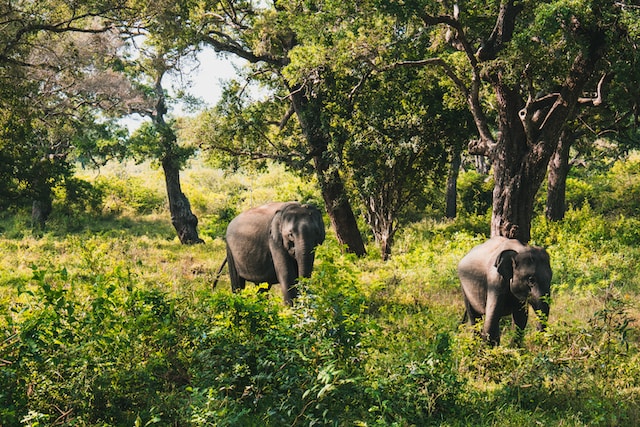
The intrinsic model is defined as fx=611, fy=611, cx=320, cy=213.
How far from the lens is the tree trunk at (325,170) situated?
1667 cm

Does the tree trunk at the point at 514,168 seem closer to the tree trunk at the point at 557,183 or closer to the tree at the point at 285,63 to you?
the tree at the point at 285,63

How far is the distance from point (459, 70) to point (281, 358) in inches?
441

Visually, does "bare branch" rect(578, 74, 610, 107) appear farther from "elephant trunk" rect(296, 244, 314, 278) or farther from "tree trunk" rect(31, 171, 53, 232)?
"tree trunk" rect(31, 171, 53, 232)

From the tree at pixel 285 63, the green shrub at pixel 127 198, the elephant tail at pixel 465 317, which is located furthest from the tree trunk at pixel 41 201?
the elephant tail at pixel 465 317

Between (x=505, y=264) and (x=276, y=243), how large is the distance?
13.7ft

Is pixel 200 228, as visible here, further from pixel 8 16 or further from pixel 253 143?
pixel 8 16

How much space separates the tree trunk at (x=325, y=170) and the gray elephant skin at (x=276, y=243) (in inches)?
182

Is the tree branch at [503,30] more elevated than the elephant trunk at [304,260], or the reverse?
the tree branch at [503,30]

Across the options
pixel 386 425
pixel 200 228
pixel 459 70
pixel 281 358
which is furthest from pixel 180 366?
pixel 200 228

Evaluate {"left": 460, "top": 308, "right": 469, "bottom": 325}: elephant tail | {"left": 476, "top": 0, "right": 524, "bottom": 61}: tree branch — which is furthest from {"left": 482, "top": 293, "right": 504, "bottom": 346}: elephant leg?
{"left": 476, "top": 0, "right": 524, "bottom": 61}: tree branch

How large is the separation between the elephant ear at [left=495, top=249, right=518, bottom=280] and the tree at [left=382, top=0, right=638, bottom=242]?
456 cm

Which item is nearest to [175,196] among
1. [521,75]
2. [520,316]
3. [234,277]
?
[234,277]

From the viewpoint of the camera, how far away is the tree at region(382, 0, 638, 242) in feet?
37.5

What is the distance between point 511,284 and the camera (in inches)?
341
